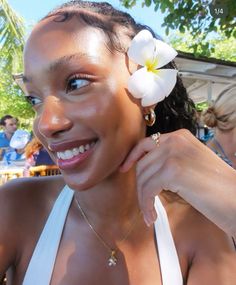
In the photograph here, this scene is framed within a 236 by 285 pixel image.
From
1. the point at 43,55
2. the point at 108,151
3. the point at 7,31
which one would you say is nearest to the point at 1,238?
the point at 108,151

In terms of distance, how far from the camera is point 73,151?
1141mm

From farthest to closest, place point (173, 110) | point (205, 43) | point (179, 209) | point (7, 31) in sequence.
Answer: point (7, 31)
point (205, 43)
point (173, 110)
point (179, 209)

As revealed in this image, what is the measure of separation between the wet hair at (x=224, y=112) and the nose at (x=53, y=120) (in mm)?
2164

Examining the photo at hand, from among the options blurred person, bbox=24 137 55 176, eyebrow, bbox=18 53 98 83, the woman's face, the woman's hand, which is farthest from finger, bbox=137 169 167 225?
blurred person, bbox=24 137 55 176

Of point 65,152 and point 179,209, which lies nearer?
point 65,152

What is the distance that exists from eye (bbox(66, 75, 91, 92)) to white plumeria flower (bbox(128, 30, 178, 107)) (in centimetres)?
14

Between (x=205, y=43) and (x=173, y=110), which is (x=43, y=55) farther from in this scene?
(x=205, y=43)

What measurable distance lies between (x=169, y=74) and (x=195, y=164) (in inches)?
13.0

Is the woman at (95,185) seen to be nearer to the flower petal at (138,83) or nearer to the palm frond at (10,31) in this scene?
the flower petal at (138,83)

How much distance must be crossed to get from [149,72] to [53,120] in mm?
357

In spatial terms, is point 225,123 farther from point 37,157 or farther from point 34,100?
point 37,157

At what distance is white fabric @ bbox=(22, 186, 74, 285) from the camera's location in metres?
1.24

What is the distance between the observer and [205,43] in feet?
17.8

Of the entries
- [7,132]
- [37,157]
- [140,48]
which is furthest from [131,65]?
[7,132]
